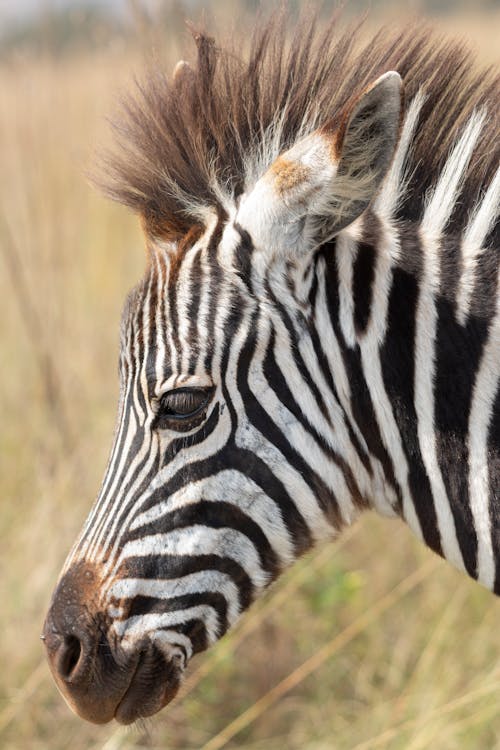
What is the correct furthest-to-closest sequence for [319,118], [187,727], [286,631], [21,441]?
[21,441], [286,631], [187,727], [319,118]

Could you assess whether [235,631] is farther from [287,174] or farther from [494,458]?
→ [287,174]

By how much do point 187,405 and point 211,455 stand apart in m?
0.13

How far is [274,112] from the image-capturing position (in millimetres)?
2199

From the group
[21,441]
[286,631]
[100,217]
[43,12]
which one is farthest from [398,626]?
[100,217]

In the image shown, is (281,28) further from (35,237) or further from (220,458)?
(35,237)

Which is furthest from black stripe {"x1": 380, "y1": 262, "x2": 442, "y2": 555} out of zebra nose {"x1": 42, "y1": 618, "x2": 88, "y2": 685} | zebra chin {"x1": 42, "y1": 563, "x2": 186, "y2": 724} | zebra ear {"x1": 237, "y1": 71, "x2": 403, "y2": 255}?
zebra nose {"x1": 42, "y1": 618, "x2": 88, "y2": 685}

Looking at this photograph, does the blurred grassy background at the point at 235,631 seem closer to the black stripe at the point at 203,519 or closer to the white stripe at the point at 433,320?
the white stripe at the point at 433,320

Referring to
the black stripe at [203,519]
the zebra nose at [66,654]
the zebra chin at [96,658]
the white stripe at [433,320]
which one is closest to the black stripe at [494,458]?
the white stripe at [433,320]

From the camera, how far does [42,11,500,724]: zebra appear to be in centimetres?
201

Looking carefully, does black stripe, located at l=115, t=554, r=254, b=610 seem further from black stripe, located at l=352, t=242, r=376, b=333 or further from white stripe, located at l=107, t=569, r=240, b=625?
black stripe, located at l=352, t=242, r=376, b=333

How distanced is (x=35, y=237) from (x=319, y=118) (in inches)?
142

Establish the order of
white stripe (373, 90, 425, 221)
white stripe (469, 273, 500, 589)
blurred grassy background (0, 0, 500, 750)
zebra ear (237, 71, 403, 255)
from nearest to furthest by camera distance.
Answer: zebra ear (237, 71, 403, 255)
white stripe (469, 273, 500, 589)
white stripe (373, 90, 425, 221)
blurred grassy background (0, 0, 500, 750)

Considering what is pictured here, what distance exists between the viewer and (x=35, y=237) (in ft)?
17.8

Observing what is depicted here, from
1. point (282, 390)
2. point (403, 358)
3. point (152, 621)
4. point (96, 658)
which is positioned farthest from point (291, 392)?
point (96, 658)
